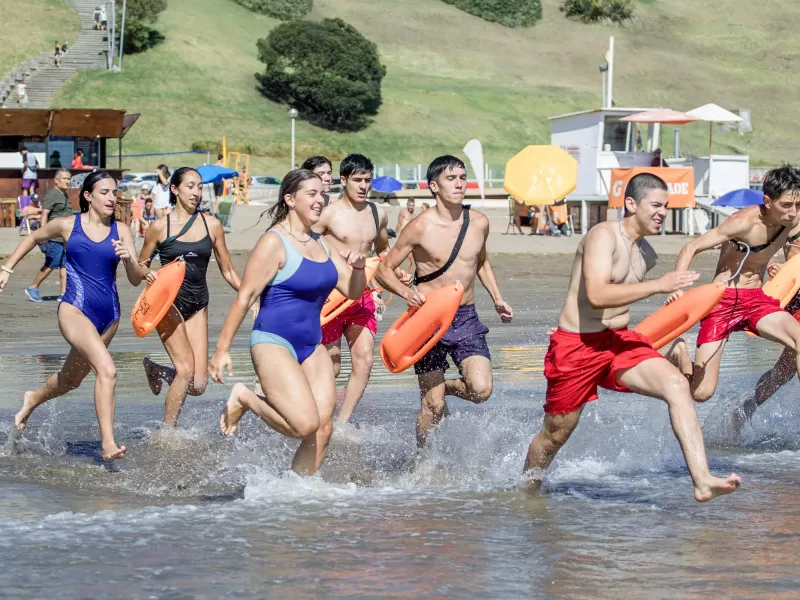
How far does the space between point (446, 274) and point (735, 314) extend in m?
1.81

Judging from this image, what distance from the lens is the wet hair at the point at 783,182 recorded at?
280 inches

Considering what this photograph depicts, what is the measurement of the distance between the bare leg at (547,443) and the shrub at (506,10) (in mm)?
97882

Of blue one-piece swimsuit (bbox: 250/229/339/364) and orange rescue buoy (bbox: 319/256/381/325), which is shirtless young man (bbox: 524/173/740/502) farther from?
orange rescue buoy (bbox: 319/256/381/325)

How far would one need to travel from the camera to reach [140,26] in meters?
72.9

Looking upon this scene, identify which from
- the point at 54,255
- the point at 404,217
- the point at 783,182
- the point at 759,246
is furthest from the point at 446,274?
the point at 404,217

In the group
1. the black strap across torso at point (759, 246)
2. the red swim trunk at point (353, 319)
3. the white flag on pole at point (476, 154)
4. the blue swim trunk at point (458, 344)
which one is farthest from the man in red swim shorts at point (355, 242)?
the white flag on pole at point (476, 154)

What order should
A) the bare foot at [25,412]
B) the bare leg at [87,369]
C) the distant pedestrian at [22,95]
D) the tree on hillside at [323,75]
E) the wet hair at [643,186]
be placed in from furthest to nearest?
the tree on hillside at [323,75] < the distant pedestrian at [22,95] < the bare foot at [25,412] < the bare leg at [87,369] < the wet hair at [643,186]

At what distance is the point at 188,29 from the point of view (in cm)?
7881

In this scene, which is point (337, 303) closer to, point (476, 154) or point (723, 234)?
point (723, 234)

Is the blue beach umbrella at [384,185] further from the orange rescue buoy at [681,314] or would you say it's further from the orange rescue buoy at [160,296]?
the orange rescue buoy at [681,314]

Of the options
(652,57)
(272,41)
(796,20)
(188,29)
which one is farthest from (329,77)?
(796,20)

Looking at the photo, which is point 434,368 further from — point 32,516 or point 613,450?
point 32,516

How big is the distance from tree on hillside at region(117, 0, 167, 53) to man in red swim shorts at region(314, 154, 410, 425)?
66782 mm

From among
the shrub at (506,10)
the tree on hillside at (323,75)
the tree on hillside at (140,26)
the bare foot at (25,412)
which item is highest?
the shrub at (506,10)
